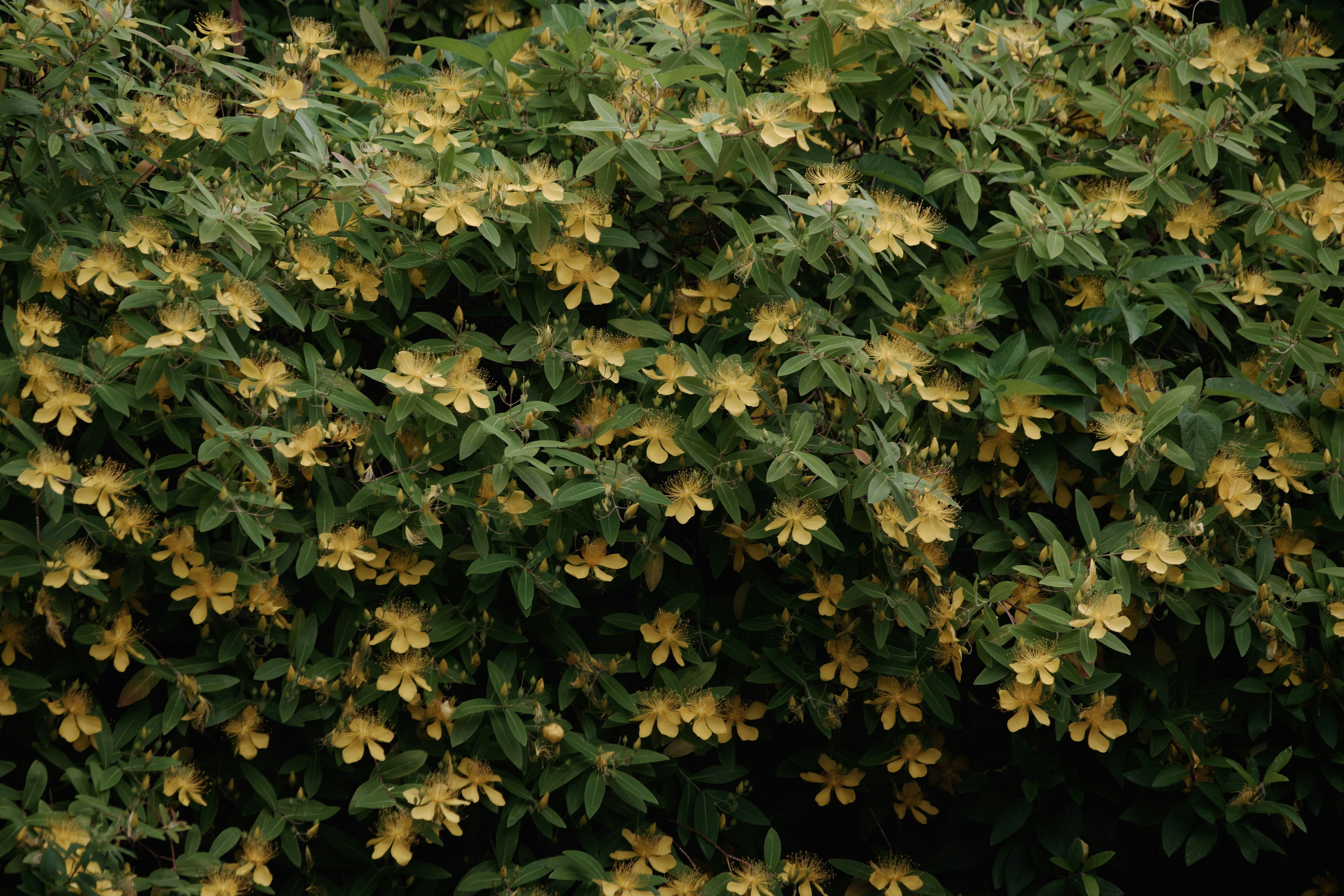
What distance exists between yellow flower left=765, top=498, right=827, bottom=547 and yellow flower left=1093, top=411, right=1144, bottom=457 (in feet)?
1.84

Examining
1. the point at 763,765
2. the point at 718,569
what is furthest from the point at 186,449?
the point at 763,765

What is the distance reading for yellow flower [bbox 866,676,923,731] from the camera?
7.30 ft

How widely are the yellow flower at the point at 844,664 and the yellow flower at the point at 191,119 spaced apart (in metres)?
1.56

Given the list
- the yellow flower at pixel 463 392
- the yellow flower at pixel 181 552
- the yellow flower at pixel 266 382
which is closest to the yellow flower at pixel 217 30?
the yellow flower at pixel 266 382

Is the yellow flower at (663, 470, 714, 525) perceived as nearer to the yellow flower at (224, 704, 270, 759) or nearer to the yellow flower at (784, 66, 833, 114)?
the yellow flower at (784, 66, 833, 114)

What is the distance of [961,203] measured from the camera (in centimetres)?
236

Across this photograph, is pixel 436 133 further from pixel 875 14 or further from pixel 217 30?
pixel 875 14

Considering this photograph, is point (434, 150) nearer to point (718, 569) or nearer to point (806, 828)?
point (718, 569)

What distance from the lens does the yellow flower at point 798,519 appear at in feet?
6.59

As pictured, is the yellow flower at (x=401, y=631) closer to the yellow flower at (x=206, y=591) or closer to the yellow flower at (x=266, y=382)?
the yellow flower at (x=206, y=591)

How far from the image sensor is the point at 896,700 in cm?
225

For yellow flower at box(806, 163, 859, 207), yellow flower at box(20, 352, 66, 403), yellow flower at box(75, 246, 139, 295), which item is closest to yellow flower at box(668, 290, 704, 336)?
yellow flower at box(806, 163, 859, 207)

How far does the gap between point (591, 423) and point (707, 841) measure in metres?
0.87

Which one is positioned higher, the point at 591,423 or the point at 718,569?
the point at 591,423
